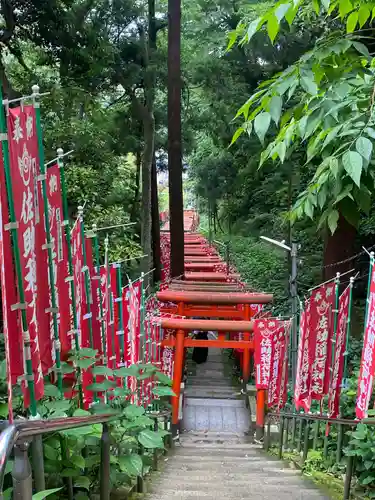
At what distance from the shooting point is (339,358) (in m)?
6.04

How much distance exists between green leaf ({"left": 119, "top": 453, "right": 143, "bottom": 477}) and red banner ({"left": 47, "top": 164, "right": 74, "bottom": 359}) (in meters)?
0.78

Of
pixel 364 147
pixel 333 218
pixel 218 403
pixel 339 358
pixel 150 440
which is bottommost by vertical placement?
pixel 218 403

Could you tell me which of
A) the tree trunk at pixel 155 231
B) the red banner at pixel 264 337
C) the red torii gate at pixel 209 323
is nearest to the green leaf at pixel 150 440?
the red banner at pixel 264 337

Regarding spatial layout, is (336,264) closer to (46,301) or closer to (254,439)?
(254,439)

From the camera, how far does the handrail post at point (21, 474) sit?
1.68 meters

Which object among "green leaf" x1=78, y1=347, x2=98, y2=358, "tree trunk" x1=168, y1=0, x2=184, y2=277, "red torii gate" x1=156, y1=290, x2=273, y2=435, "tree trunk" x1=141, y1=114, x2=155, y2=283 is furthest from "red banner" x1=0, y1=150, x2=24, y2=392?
"tree trunk" x1=141, y1=114, x2=155, y2=283

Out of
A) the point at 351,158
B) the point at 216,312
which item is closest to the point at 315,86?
the point at 351,158

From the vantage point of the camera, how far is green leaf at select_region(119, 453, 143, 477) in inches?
115

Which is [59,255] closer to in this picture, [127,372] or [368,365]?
[127,372]

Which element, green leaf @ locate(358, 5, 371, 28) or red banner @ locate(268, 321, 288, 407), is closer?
green leaf @ locate(358, 5, 371, 28)

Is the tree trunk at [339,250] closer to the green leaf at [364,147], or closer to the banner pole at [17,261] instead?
the banner pole at [17,261]

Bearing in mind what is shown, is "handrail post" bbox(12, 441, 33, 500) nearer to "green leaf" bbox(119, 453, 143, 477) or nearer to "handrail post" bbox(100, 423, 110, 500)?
"handrail post" bbox(100, 423, 110, 500)

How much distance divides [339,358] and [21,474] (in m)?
4.94

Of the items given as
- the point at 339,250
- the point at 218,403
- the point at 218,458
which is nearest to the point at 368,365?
the point at 218,458
